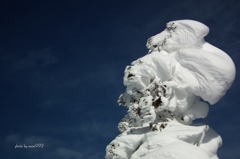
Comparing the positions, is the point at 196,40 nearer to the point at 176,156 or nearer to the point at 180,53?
the point at 180,53

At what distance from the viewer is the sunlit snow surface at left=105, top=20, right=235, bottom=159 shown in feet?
19.2

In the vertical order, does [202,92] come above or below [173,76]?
below

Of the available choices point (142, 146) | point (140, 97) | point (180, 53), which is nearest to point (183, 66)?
point (180, 53)

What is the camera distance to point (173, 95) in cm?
611

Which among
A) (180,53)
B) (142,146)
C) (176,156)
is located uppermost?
(180,53)

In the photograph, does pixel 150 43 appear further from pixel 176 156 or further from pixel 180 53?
pixel 176 156

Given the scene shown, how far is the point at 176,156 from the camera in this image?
4.95 m

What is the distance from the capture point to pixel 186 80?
20.1ft

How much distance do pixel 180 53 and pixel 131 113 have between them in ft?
5.14

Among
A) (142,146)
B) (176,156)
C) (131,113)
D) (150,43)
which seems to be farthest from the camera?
(150,43)

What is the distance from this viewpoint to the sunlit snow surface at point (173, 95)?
5.86 m

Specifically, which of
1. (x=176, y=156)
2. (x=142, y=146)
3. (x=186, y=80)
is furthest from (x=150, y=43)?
(x=176, y=156)

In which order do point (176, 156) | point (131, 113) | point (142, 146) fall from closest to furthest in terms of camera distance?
point (176, 156), point (142, 146), point (131, 113)

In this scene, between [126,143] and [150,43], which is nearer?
[126,143]
